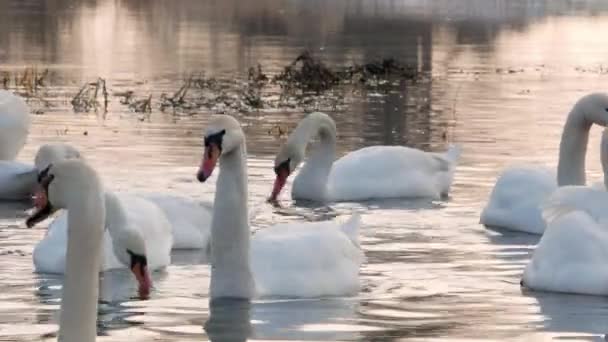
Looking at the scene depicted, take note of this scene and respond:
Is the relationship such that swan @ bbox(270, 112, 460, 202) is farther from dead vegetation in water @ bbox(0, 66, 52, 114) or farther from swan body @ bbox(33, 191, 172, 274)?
dead vegetation in water @ bbox(0, 66, 52, 114)

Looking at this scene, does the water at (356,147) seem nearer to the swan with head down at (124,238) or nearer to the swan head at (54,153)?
the swan with head down at (124,238)

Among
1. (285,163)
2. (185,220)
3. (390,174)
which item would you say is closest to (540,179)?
(390,174)

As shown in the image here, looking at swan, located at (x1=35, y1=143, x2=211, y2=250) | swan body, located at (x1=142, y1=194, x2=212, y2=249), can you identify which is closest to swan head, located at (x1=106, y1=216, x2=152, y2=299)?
swan, located at (x1=35, y1=143, x2=211, y2=250)

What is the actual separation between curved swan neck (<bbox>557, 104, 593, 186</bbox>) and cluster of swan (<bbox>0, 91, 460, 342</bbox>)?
83.0 inches

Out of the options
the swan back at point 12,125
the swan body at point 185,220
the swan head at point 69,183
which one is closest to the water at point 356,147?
the swan body at point 185,220

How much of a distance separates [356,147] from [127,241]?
9.20m

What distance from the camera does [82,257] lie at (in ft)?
19.7

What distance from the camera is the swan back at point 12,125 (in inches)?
643

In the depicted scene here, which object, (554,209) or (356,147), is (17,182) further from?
(356,147)

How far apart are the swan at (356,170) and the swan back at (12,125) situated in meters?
2.39

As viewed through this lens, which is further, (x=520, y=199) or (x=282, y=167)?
(x=282, y=167)

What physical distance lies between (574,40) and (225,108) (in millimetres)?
26520

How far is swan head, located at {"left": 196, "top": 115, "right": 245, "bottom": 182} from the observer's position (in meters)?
10.1

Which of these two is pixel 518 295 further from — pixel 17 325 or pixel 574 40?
pixel 574 40
